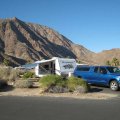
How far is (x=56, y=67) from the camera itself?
32031 millimetres

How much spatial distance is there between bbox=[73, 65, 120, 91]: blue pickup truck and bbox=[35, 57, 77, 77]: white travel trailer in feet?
22.9

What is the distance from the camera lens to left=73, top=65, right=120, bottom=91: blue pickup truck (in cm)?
2108

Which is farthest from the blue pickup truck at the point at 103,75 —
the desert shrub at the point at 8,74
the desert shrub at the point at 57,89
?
the desert shrub at the point at 8,74

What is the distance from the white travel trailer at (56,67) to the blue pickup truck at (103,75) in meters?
6.98

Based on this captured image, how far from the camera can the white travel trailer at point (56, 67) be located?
103ft

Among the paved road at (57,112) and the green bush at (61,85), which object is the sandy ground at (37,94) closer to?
the green bush at (61,85)

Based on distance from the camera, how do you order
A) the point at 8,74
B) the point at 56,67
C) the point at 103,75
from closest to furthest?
1. the point at 103,75
2. the point at 8,74
3. the point at 56,67

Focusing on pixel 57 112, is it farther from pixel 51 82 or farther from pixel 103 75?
pixel 103 75

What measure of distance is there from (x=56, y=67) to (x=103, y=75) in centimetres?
1059

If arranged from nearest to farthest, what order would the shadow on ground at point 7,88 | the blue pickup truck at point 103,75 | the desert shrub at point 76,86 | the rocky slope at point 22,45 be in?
the desert shrub at point 76,86
the shadow on ground at point 7,88
the blue pickup truck at point 103,75
the rocky slope at point 22,45

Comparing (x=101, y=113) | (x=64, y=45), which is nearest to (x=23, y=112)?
(x=101, y=113)

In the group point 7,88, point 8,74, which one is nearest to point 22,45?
point 8,74

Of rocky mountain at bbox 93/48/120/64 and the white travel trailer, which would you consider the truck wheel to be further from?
rocky mountain at bbox 93/48/120/64

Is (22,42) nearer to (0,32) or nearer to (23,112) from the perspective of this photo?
(0,32)
